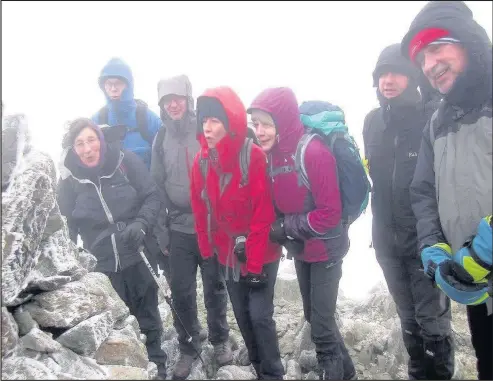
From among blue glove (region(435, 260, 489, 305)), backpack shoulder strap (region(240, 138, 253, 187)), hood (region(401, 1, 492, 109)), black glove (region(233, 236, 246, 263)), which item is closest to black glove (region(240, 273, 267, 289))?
black glove (region(233, 236, 246, 263))

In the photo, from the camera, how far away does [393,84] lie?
192 inches

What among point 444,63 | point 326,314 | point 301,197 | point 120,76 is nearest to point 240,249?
point 301,197

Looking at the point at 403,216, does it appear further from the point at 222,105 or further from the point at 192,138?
the point at 192,138

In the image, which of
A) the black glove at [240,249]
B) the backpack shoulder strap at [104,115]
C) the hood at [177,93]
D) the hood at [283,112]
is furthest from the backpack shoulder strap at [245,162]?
the backpack shoulder strap at [104,115]

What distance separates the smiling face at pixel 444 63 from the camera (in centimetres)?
329

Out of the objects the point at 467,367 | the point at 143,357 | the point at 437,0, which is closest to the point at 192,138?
the point at 143,357

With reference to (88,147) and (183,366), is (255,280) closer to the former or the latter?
(183,366)

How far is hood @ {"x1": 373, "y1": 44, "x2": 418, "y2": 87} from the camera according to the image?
4.80 metres

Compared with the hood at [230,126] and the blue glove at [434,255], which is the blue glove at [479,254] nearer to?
the blue glove at [434,255]

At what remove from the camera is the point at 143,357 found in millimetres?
4512

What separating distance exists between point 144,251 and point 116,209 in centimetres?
95

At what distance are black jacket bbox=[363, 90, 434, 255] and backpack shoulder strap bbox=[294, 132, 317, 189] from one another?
117cm

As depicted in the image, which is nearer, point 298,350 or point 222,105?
point 222,105

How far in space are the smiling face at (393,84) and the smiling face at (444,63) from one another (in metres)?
1.43
